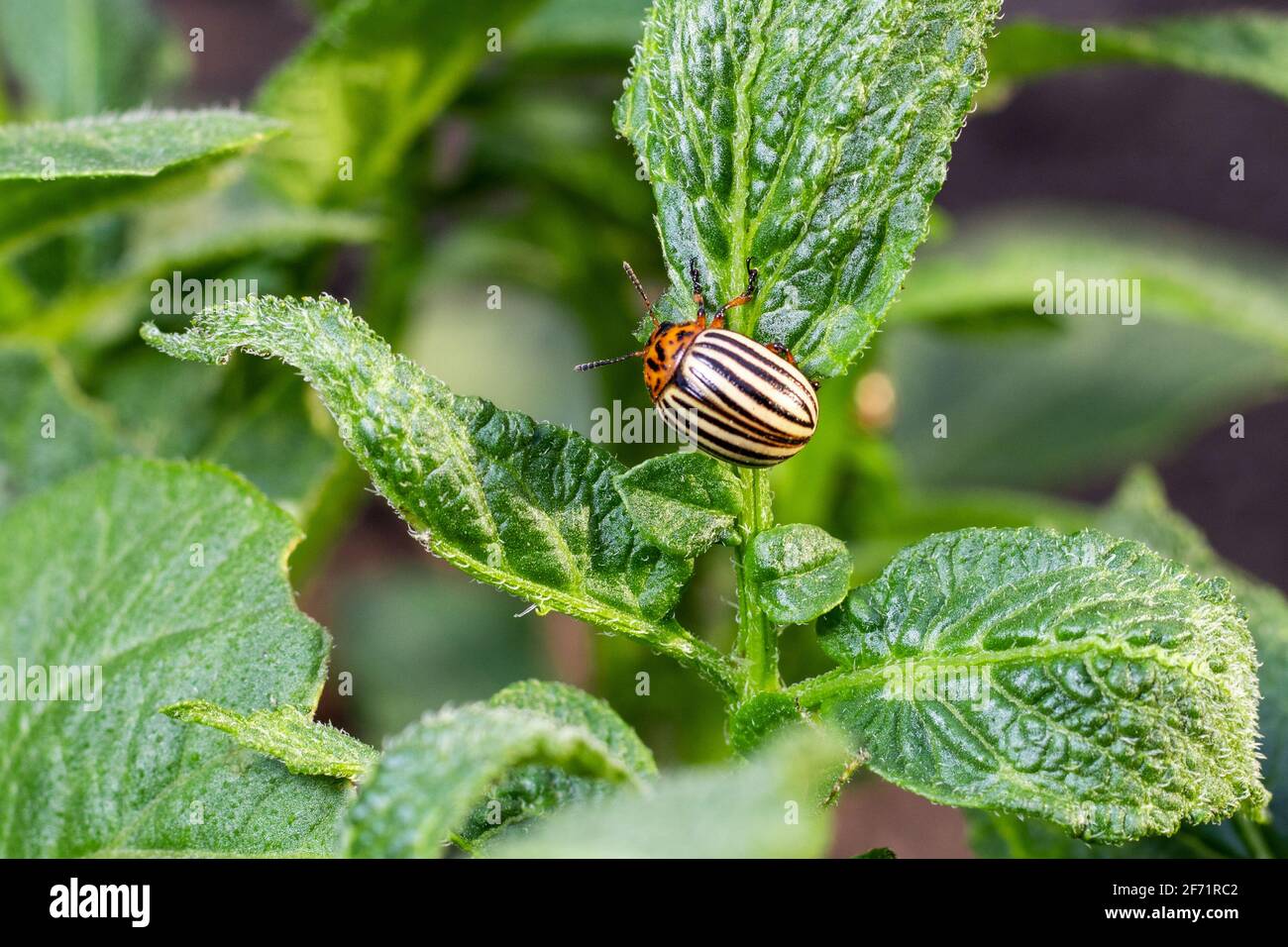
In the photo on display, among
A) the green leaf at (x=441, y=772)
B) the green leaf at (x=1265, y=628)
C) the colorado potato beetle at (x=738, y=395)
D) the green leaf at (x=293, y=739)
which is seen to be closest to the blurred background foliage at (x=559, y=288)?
the colorado potato beetle at (x=738, y=395)

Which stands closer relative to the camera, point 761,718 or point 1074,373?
point 761,718

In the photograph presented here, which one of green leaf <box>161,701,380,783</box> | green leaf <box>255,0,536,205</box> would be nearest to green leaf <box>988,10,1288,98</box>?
green leaf <box>255,0,536,205</box>

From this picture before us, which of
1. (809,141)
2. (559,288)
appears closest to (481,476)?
(809,141)

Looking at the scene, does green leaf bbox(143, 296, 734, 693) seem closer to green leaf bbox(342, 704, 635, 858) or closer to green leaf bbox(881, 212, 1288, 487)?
green leaf bbox(342, 704, 635, 858)

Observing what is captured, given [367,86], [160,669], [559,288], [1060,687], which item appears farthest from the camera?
[559,288]

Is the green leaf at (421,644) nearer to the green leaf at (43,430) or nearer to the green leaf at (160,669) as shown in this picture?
the green leaf at (43,430)

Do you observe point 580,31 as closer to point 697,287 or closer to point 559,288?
point 559,288

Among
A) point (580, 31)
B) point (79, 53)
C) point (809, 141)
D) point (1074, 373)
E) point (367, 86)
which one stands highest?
→ point (79, 53)
